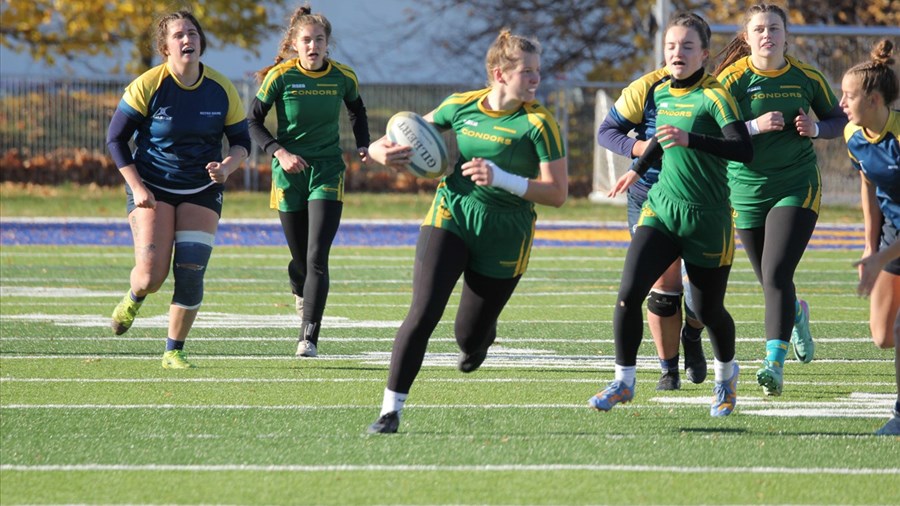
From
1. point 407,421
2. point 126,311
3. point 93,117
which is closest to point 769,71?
point 407,421

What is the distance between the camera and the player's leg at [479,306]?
648 cm

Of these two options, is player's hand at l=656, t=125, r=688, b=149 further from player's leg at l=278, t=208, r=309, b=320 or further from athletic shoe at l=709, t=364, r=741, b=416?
player's leg at l=278, t=208, r=309, b=320

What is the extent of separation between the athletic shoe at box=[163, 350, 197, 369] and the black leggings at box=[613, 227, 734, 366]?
295 cm

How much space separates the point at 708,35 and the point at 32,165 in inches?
849

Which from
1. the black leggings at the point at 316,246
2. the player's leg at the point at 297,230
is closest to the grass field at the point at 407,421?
the black leggings at the point at 316,246

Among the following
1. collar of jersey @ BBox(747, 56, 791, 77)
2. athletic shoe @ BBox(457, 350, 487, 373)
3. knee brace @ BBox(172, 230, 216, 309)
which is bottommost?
athletic shoe @ BBox(457, 350, 487, 373)

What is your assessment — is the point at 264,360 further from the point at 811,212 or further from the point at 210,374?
the point at 811,212

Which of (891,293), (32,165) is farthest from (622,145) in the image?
(32,165)

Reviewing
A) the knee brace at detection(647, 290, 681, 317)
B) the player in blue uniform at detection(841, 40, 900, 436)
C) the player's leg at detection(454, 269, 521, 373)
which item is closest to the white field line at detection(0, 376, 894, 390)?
the knee brace at detection(647, 290, 681, 317)

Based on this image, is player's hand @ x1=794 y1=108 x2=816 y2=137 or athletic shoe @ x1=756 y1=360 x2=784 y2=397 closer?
athletic shoe @ x1=756 y1=360 x2=784 y2=397

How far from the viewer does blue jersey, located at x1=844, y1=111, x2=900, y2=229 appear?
6.59 metres

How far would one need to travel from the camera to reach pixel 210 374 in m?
8.38

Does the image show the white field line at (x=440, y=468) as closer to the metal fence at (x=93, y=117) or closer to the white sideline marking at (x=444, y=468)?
the white sideline marking at (x=444, y=468)

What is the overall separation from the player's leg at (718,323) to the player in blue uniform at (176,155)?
113 inches
